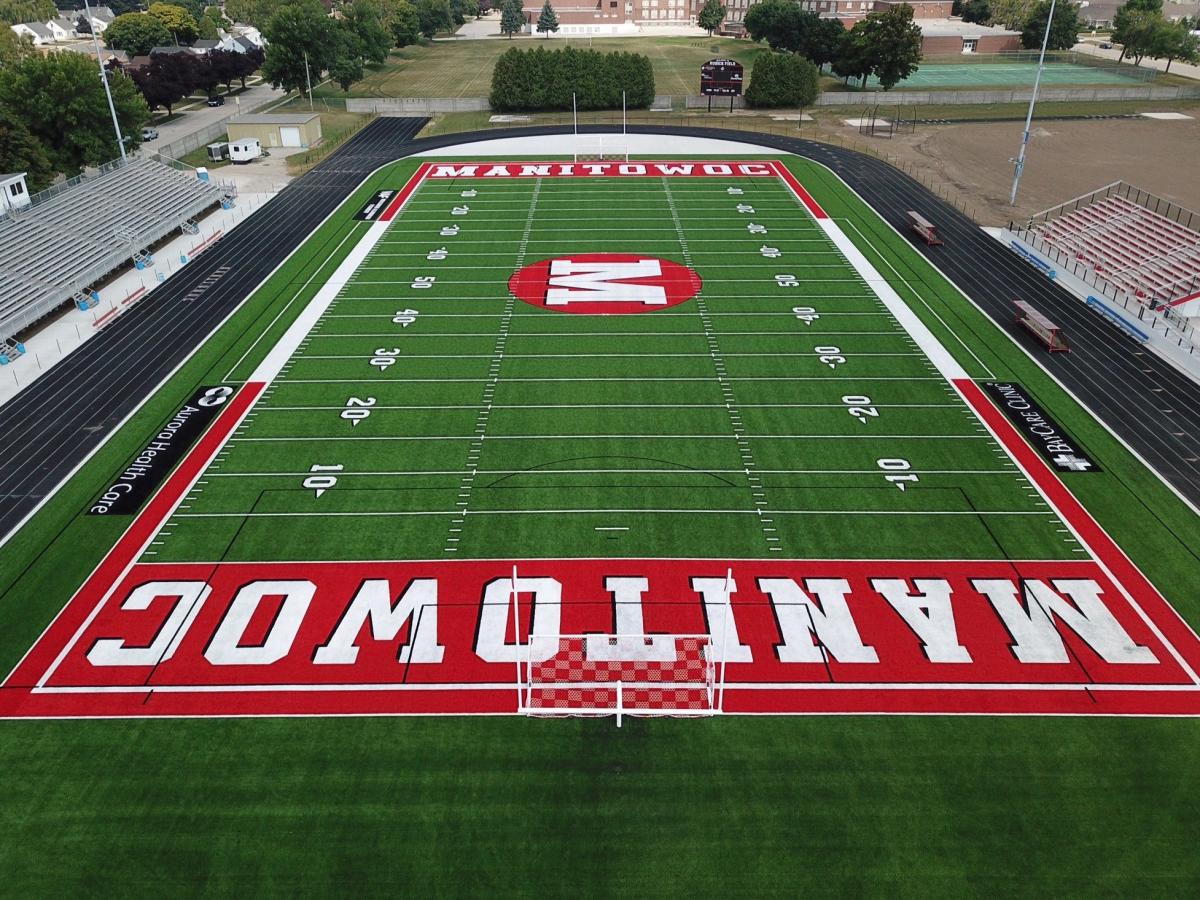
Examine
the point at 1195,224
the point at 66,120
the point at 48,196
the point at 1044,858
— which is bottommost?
the point at 1044,858

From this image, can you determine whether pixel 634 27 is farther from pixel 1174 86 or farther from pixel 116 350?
pixel 116 350

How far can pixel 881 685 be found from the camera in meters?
15.2

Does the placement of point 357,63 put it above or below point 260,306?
above

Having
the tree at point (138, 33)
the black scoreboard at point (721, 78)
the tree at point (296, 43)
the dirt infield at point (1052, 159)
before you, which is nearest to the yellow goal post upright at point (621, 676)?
the dirt infield at point (1052, 159)

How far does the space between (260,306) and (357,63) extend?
5081 cm

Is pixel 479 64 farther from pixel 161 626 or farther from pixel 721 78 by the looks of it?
pixel 161 626

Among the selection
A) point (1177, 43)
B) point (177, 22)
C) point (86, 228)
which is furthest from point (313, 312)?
point (1177, 43)

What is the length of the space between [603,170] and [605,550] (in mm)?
34386

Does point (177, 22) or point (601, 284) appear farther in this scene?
point (177, 22)

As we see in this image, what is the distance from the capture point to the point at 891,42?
66.2 metres

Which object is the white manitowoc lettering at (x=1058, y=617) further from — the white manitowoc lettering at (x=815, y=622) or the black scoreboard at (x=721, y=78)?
the black scoreboard at (x=721, y=78)

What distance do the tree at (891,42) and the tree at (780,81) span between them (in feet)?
19.7

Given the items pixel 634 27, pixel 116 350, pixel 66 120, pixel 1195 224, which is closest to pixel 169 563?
pixel 116 350

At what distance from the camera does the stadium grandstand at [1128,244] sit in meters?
31.4
